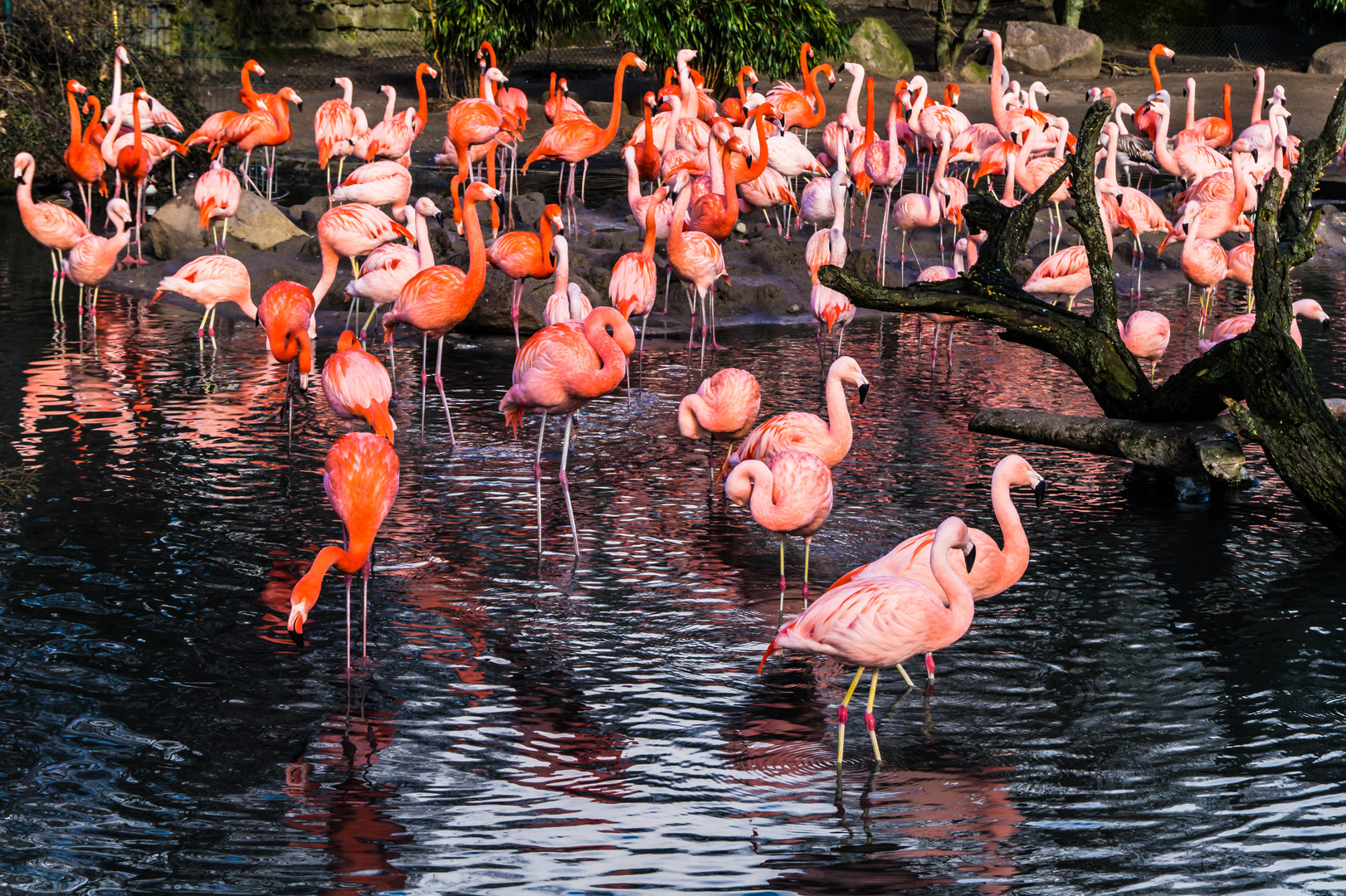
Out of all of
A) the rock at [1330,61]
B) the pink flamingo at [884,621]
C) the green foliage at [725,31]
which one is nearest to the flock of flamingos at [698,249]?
the pink flamingo at [884,621]

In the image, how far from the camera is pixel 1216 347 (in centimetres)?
734

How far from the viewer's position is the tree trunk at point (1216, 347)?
6.66m

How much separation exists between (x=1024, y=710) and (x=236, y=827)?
2.66 metres

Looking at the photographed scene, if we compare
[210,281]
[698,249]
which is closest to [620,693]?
[698,249]

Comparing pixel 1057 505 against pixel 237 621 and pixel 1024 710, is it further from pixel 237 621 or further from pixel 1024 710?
pixel 237 621

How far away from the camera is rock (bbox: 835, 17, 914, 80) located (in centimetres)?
2600

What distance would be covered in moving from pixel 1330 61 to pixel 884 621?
85.3 ft

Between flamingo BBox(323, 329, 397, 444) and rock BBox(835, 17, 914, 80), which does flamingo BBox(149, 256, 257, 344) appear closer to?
flamingo BBox(323, 329, 397, 444)

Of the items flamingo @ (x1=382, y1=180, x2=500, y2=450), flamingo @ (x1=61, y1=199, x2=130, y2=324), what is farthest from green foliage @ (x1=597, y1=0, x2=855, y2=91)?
flamingo @ (x1=382, y1=180, x2=500, y2=450)

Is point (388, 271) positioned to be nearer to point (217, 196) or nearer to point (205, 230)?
point (217, 196)

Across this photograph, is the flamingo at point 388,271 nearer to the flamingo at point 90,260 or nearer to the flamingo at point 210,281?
the flamingo at point 210,281

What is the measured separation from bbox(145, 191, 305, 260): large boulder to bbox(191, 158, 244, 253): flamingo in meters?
0.83

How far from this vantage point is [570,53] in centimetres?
3048

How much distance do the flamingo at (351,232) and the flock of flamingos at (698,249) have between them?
0.7 inches
